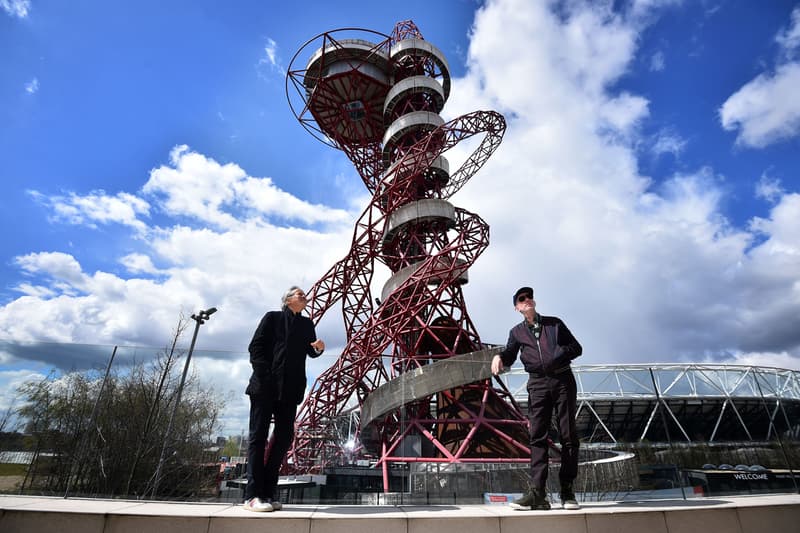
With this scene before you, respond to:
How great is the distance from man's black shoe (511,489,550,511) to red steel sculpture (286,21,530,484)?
12.3m

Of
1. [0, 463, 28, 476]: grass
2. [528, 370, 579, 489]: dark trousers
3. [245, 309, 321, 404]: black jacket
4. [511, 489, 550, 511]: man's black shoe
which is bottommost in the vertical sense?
[511, 489, 550, 511]: man's black shoe

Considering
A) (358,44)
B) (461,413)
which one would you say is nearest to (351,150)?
(358,44)

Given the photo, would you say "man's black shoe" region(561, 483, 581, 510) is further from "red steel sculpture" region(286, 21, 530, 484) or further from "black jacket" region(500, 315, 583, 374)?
"red steel sculpture" region(286, 21, 530, 484)

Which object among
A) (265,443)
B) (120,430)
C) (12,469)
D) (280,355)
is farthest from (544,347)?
(12,469)

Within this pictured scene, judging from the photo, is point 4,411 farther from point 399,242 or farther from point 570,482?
point 399,242

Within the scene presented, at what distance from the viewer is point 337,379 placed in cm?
2559

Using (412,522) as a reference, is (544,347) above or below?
above

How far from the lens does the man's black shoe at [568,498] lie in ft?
13.1

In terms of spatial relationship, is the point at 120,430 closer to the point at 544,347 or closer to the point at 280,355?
the point at 280,355

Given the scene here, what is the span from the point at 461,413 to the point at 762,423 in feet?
196

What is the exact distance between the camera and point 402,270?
2348 centimetres

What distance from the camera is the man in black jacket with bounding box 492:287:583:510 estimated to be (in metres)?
4.27

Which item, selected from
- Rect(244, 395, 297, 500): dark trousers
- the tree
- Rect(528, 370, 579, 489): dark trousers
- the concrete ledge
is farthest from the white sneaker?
the tree

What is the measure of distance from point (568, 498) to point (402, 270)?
19545 mm
